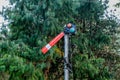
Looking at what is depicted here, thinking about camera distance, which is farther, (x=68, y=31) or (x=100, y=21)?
(x=100, y=21)

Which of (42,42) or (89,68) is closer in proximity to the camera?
(42,42)

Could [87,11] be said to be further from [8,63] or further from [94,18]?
[8,63]

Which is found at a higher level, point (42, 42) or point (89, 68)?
point (42, 42)

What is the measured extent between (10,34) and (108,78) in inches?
103

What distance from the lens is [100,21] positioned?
23.0 feet

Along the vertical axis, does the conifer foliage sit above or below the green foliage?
above

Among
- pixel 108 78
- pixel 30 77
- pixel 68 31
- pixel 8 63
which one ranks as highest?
pixel 68 31

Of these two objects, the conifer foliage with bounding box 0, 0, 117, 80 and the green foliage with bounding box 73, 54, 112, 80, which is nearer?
the conifer foliage with bounding box 0, 0, 117, 80

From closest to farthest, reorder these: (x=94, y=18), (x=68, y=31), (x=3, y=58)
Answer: (x=68, y=31) < (x=3, y=58) < (x=94, y=18)

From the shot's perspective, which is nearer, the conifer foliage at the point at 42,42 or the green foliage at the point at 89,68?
the conifer foliage at the point at 42,42

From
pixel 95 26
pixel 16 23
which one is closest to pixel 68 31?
pixel 16 23

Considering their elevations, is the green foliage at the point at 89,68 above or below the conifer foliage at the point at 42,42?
below

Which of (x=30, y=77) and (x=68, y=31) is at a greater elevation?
(x=68, y=31)

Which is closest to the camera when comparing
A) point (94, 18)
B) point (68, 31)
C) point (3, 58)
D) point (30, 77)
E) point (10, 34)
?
point (68, 31)
